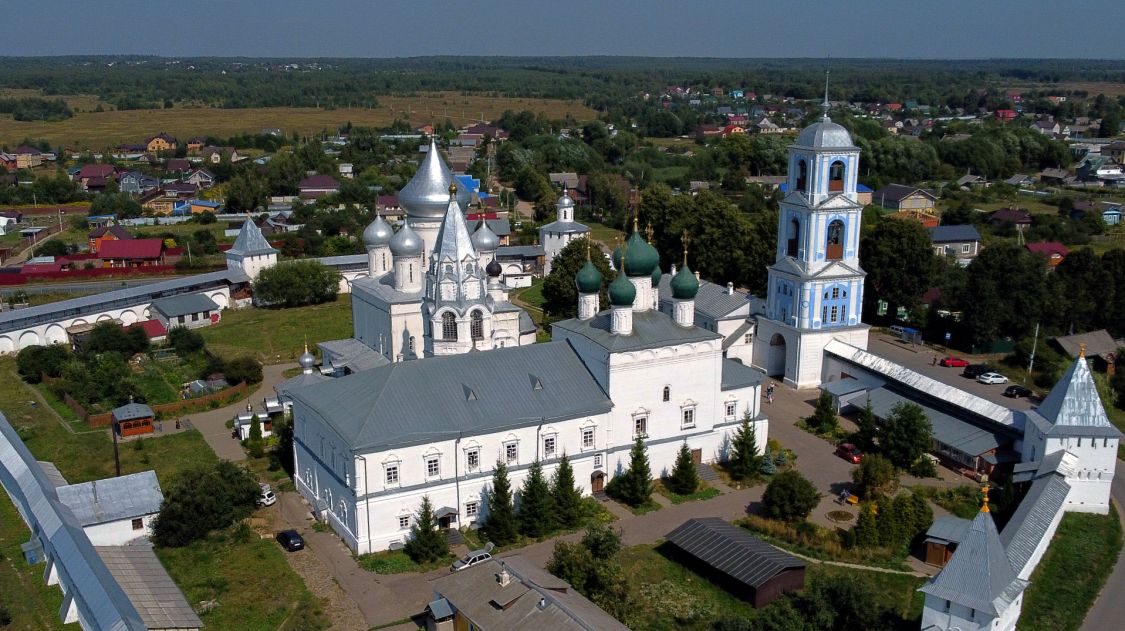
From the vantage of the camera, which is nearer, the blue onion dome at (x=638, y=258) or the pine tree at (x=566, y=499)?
the pine tree at (x=566, y=499)

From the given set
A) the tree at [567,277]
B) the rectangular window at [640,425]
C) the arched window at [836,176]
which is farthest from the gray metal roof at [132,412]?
the arched window at [836,176]

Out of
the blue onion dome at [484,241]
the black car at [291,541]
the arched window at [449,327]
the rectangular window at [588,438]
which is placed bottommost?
the black car at [291,541]

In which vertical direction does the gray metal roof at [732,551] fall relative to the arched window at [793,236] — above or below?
below

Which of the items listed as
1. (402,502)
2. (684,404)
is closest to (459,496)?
(402,502)

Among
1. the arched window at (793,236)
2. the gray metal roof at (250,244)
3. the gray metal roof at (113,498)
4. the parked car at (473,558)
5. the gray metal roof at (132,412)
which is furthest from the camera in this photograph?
the gray metal roof at (250,244)

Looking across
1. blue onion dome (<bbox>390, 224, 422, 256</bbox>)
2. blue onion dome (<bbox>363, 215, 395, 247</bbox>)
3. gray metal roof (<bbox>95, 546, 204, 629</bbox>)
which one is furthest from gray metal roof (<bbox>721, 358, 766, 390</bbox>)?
gray metal roof (<bbox>95, 546, 204, 629</bbox>)

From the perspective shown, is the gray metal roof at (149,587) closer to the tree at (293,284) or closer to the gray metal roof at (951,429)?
the gray metal roof at (951,429)

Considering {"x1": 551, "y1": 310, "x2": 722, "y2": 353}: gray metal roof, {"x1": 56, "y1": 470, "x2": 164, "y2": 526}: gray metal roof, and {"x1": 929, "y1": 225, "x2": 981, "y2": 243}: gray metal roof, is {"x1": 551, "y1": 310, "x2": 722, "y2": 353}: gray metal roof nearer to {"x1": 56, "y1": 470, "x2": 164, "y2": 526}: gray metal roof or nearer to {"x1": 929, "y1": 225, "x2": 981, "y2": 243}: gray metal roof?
{"x1": 56, "y1": 470, "x2": 164, "y2": 526}: gray metal roof
